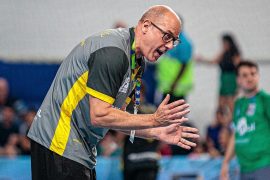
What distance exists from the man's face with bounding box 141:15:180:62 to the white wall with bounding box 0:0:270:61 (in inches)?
308

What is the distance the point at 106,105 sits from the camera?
475 cm

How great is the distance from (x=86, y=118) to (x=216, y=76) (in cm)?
861

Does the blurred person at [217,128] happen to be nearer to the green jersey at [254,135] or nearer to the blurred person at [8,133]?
the green jersey at [254,135]

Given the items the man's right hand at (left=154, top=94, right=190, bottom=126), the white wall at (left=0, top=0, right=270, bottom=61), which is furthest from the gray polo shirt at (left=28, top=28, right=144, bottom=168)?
the white wall at (left=0, top=0, right=270, bottom=61)

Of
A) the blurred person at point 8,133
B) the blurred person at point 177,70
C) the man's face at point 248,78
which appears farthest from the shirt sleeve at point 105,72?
the blurred person at point 8,133

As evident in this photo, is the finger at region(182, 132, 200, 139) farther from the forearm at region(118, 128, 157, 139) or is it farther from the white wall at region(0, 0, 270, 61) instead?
the white wall at region(0, 0, 270, 61)

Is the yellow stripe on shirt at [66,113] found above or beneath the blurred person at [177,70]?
above

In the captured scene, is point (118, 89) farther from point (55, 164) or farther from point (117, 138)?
point (117, 138)

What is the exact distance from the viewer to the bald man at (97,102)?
4.73 metres

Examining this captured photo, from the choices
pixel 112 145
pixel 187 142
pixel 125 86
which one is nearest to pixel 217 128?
pixel 112 145

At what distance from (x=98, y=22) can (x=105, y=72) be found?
29.1 ft

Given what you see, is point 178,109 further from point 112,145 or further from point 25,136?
point 25,136

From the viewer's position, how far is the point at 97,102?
4746 mm

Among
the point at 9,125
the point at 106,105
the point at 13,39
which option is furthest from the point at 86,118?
the point at 13,39
